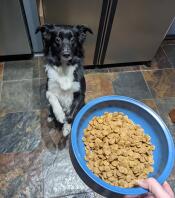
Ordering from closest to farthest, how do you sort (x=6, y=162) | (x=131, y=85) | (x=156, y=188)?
1. (x=156, y=188)
2. (x=6, y=162)
3. (x=131, y=85)

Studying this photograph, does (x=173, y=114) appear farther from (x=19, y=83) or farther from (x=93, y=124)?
(x=19, y=83)

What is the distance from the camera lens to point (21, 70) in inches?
72.5

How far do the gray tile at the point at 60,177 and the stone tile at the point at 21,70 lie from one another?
728 mm

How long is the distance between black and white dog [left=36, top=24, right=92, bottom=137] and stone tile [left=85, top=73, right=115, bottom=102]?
0.99 ft

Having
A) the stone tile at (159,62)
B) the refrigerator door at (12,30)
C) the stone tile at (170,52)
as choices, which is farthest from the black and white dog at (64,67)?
the stone tile at (170,52)

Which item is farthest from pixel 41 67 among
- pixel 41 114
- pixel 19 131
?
pixel 19 131

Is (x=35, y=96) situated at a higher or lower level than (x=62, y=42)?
lower

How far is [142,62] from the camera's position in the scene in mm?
1975

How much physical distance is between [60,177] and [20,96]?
719 millimetres

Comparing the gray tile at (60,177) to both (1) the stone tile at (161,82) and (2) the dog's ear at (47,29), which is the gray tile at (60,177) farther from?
(1) the stone tile at (161,82)

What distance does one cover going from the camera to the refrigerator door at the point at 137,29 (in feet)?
4.61

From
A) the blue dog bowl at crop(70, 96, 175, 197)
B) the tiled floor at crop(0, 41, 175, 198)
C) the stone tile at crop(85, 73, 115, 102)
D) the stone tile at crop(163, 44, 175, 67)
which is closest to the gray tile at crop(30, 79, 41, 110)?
the tiled floor at crop(0, 41, 175, 198)

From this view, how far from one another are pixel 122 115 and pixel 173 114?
499mm

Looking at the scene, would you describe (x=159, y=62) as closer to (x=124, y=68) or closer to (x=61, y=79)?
(x=124, y=68)
